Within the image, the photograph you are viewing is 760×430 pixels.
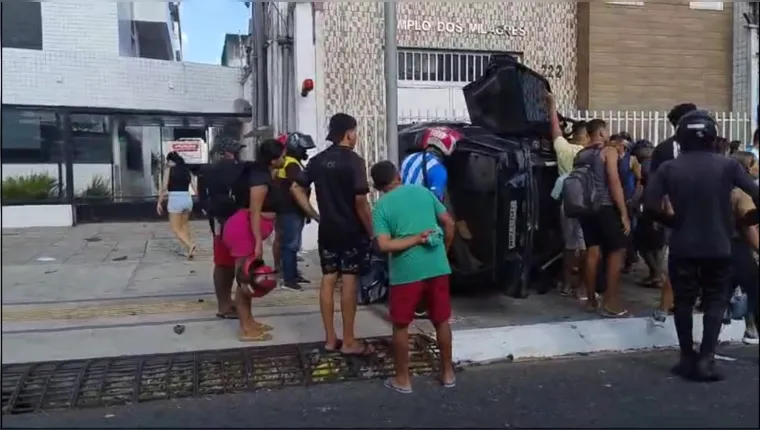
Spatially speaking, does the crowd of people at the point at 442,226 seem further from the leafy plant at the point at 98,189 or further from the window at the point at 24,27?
the window at the point at 24,27

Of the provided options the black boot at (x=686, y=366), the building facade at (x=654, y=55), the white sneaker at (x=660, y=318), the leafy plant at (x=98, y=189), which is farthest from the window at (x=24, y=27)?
the black boot at (x=686, y=366)

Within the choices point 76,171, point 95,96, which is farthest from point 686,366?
point 95,96

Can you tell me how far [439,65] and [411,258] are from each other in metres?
8.56

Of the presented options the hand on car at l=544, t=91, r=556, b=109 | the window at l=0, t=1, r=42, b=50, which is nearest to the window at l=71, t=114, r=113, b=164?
the window at l=0, t=1, r=42, b=50

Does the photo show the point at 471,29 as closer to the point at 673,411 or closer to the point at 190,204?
the point at 190,204

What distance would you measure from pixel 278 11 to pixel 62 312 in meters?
6.74

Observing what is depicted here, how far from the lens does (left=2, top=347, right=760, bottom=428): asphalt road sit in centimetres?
475

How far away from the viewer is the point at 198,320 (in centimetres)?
704

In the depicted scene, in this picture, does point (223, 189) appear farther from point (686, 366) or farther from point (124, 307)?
point (686, 366)

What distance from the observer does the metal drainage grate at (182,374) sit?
531cm

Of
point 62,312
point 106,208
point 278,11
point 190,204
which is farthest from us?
point 106,208

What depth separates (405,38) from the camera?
12.9 m

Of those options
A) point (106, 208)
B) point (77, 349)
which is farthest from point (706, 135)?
point (106, 208)

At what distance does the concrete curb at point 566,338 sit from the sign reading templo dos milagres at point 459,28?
737 cm
